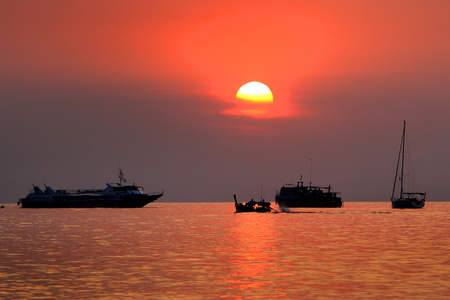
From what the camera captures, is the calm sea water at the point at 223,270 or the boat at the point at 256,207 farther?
the boat at the point at 256,207

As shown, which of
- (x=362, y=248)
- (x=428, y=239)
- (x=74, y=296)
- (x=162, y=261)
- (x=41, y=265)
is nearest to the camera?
(x=74, y=296)

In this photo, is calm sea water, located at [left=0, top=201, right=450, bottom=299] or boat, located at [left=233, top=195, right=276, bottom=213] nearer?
calm sea water, located at [left=0, top=201, right=450, bottom=299]

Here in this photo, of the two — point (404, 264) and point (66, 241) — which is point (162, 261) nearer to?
point (404, 264)

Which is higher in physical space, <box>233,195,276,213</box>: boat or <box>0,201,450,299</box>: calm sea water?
<box>233,195,276,213</box>: boat

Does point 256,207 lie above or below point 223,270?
→ above

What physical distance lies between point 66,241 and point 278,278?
3819cm

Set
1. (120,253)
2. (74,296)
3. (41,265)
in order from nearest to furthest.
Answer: (74,296) → (41,265) → (120,253)

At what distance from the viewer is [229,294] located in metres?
34.1

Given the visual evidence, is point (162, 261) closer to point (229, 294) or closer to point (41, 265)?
point (41, 265)

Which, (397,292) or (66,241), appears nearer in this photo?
(397,292)

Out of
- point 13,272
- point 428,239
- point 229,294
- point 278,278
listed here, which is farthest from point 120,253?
point 428,239

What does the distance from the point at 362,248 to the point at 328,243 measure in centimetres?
664

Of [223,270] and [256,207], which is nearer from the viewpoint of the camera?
[223,270]

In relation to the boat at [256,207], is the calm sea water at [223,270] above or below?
below
